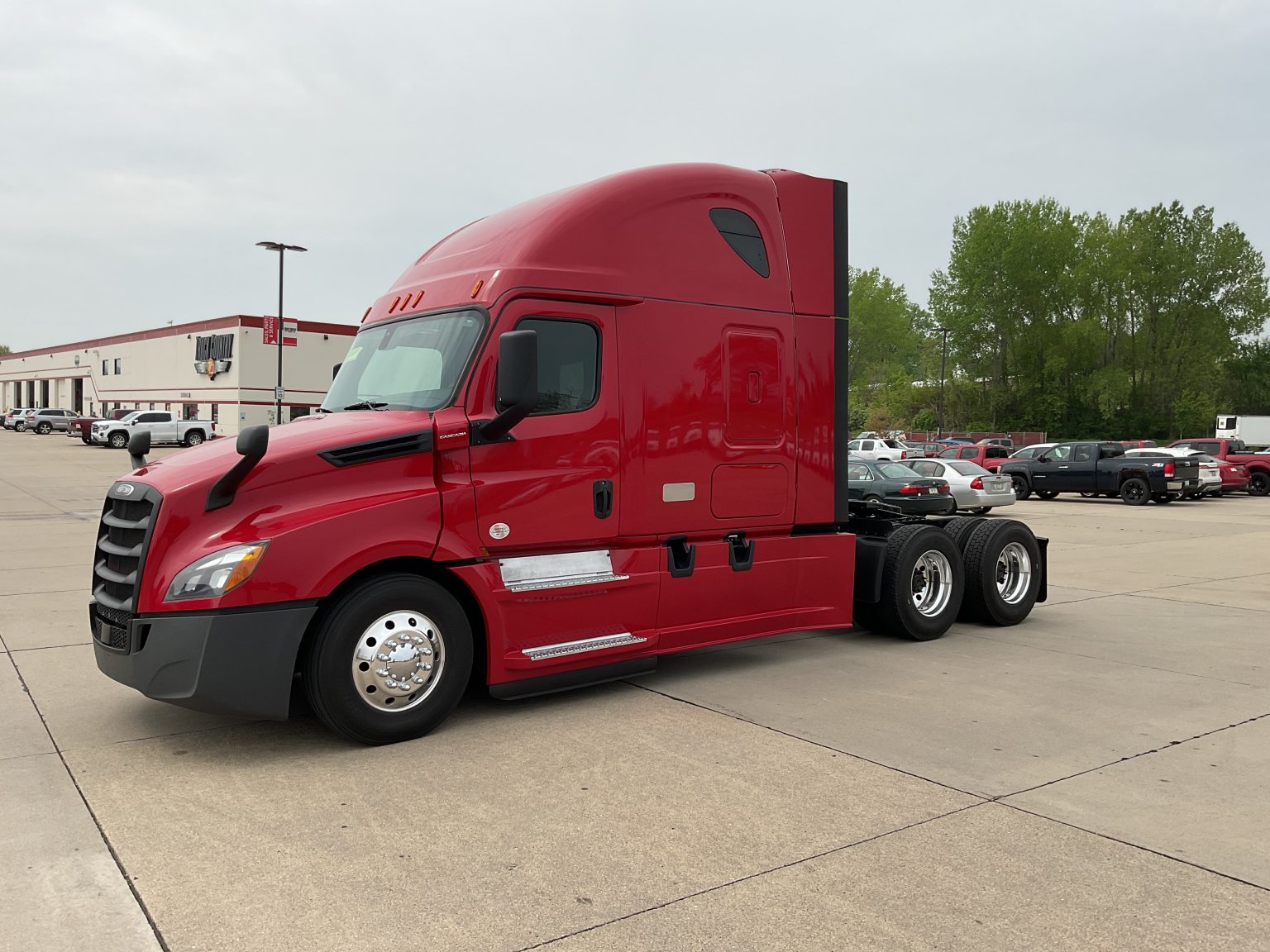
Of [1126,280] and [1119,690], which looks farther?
[1126,280]

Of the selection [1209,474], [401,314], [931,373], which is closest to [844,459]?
[401,314]

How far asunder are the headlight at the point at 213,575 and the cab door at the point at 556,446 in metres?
1.26

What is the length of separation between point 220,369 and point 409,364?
61.8m

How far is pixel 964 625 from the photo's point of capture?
9.04 m

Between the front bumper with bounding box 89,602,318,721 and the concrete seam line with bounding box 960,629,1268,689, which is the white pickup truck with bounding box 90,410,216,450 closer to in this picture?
the concrete seam line with bounding box 960,629,1268,689

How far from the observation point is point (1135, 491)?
27094 millimetres

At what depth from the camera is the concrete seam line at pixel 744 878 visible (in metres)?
3.32

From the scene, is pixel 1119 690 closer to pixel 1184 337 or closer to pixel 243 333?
pixel 243 333

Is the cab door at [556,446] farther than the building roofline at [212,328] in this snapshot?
No

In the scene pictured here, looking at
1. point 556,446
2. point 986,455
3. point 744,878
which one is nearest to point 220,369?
point 986,455

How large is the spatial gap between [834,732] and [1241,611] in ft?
20.5

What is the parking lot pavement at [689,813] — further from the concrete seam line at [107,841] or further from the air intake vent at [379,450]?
the air intake vent at [379,450]

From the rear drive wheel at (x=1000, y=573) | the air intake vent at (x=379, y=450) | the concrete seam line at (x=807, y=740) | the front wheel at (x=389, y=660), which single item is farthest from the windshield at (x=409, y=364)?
the rear drive wheel at (x=1000, y=573)

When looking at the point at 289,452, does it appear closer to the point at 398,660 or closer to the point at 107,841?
the point at 398,660
